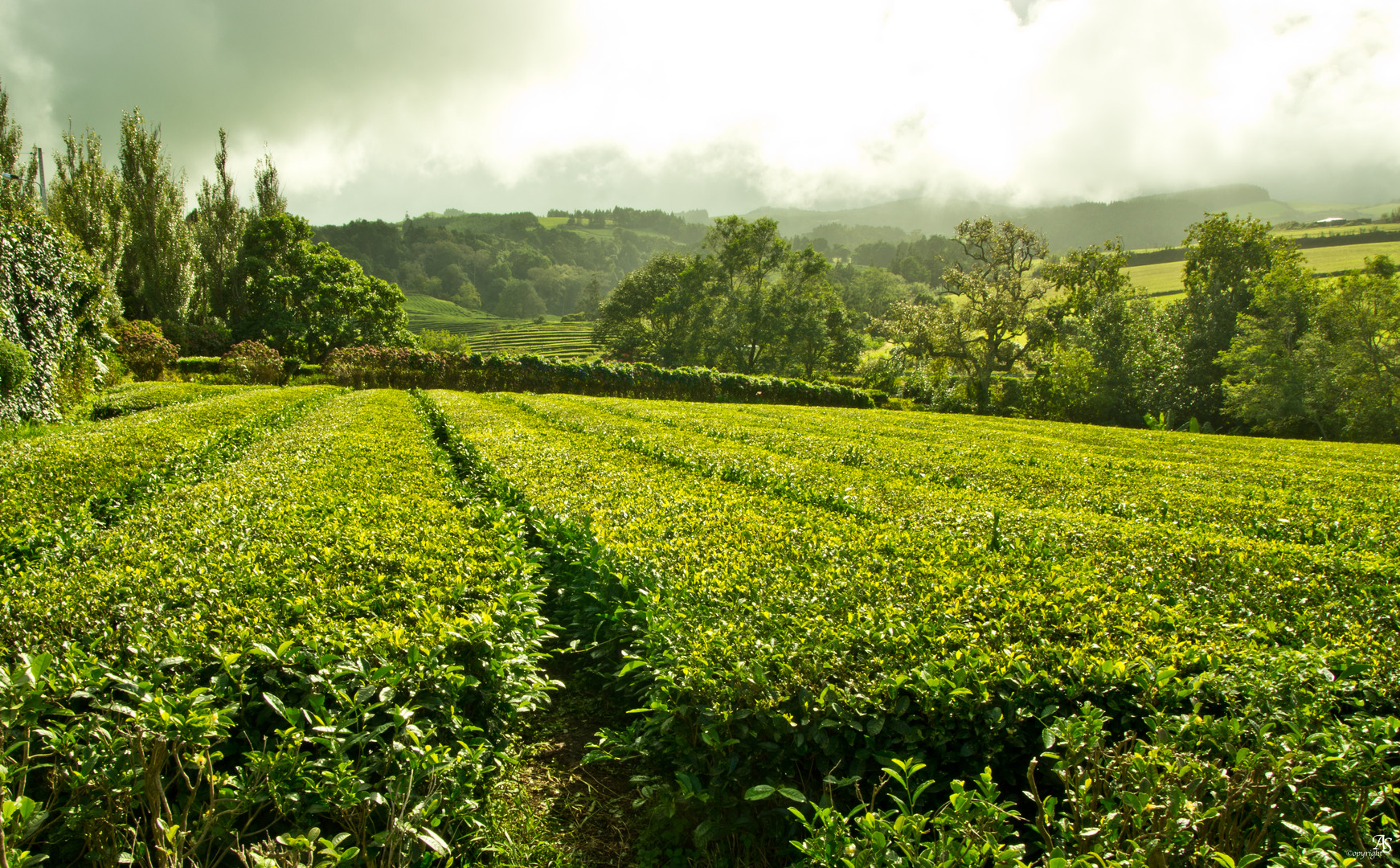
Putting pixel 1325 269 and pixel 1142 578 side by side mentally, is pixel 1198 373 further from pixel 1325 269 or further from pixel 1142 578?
pixel 1325 269

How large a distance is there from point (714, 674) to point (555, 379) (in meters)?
32.2

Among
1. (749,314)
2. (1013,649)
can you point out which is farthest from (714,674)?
(749,314)

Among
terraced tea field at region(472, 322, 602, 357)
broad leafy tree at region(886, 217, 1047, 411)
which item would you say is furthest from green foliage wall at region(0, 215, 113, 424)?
terraced tea field at region(472, 322, 602, 357)

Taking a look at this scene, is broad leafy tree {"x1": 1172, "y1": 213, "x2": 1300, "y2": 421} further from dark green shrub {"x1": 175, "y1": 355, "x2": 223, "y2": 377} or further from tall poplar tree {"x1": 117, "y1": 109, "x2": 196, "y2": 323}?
tall poplar tree {"x1": 117, "y1": 109, "x2": 196, "y2": 323}

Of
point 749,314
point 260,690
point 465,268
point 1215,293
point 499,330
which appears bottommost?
point 260,690

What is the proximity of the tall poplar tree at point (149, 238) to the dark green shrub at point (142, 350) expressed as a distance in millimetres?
10956

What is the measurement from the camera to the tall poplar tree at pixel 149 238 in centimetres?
3600

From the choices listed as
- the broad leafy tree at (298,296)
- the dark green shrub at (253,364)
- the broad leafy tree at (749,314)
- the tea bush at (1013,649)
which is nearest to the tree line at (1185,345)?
the broad leafy tree at (749,314)

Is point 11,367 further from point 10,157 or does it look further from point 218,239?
point 218,239

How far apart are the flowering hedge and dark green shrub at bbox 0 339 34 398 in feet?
52.7

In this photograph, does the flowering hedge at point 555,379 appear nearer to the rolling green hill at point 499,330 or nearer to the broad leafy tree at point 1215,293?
the broad leafy tree at point 1215,293

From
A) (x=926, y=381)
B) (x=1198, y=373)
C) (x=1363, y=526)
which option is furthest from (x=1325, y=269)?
(x=1363, y=526)

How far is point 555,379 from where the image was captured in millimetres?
33875

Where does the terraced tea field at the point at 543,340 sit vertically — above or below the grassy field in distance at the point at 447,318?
below
